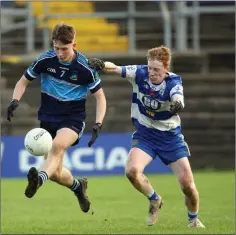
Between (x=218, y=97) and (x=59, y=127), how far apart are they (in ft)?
37.6

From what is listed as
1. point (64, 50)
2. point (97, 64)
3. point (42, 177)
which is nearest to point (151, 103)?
point (97, 64)

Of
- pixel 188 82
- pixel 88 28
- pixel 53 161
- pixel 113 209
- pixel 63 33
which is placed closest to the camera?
pixel 63 33

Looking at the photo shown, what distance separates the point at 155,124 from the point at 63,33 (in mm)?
1484

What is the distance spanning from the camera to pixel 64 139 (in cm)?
985

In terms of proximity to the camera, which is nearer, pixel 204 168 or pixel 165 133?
pixel 165 133

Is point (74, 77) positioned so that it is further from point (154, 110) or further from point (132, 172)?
point (132, 172)

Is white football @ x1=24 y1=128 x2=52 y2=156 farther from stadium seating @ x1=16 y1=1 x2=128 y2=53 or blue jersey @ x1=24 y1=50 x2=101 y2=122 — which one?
stadium seating @ x1=16 y1=1 x2=128 y2=53

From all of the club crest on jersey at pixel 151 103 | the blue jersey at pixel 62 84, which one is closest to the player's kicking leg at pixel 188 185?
the club crest on jersey at pixel 151 103

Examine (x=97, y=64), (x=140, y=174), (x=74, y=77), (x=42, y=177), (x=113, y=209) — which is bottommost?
(x=113, y=209)

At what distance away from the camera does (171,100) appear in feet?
31.7

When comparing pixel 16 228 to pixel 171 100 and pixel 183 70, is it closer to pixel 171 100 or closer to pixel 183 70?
pixel 171 100

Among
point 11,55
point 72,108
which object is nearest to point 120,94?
point 11,55

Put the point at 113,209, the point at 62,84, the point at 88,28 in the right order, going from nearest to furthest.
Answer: the point at 62,84, the point at 113,209, the point at 88,28

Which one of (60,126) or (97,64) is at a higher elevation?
(97,64)
